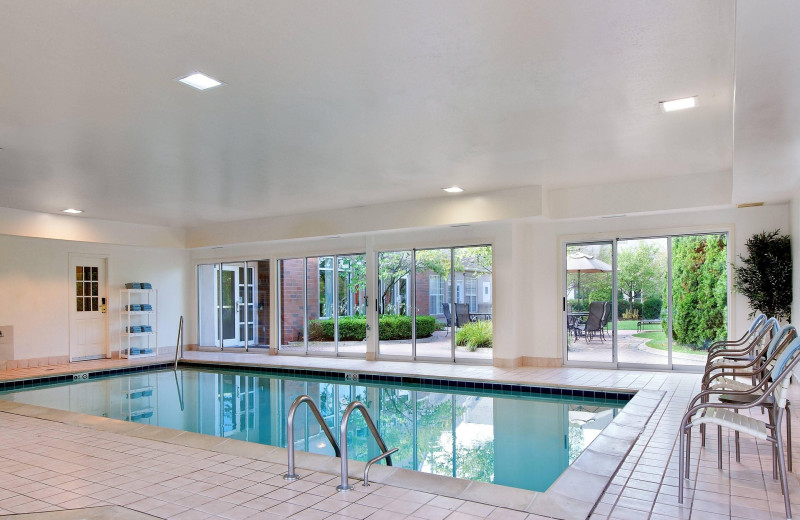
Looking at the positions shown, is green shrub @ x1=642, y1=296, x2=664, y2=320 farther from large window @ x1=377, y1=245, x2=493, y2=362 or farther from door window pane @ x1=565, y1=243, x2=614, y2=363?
large window @ x1=377, y1=245, x2=493, y2=362

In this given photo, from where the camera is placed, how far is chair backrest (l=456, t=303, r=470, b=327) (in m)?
9.10

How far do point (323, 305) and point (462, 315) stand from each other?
3069 mm

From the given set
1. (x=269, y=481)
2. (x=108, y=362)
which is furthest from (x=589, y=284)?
(x=108, y=362)

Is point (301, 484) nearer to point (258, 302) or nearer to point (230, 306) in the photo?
point (258, 302)

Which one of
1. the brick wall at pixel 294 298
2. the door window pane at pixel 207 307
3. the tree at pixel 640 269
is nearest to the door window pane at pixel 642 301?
the tree at pixel 640 269

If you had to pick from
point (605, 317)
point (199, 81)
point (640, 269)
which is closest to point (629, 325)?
point (605, 317)

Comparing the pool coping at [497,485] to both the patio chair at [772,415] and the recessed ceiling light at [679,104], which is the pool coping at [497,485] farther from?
the recessed ceiling light at [679,104]

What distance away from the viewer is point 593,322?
326 inches

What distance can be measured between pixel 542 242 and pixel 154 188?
18.6ft

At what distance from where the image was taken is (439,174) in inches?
267

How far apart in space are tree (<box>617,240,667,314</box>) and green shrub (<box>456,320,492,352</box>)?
6.98 feet

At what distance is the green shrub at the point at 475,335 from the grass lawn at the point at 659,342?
2.19 meters

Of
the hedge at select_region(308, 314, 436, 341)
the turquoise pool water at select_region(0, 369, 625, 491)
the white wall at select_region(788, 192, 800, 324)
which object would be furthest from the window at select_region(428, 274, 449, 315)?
the white wall at select_region(788, 192, 800, 324)

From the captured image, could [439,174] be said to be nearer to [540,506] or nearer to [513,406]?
[513,406]
